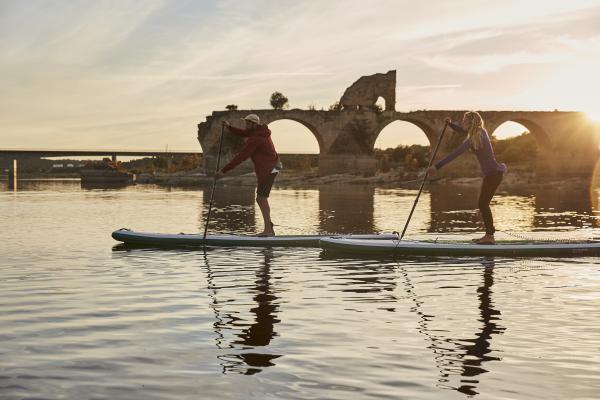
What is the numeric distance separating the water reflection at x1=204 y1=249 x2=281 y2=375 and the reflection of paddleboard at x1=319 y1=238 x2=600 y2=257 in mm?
Result: 2745

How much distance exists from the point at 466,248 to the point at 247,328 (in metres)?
5.60

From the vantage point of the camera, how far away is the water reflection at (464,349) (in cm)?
451

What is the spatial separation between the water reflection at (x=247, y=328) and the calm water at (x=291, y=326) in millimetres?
20

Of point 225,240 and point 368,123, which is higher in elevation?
point 368,123

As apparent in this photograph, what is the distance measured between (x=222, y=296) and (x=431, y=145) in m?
52.2

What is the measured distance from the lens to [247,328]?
19.4 feet

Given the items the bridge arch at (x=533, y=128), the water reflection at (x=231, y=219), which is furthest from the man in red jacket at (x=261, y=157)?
the bridge arch at (x=533, y=128)

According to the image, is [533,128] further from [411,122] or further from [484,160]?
[484,160]

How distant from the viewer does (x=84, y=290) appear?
25.4ft

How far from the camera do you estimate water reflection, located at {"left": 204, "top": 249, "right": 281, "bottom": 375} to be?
487cm

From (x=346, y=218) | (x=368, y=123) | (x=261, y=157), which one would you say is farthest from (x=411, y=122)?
(x=261, y=157)

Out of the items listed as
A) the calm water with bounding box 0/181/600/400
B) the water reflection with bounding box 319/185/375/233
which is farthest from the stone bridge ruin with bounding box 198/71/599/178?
the calm water with bounding box 0/181/600/400

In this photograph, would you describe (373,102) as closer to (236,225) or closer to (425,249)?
(236,225)

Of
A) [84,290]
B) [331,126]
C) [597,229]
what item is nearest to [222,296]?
[84,290]
